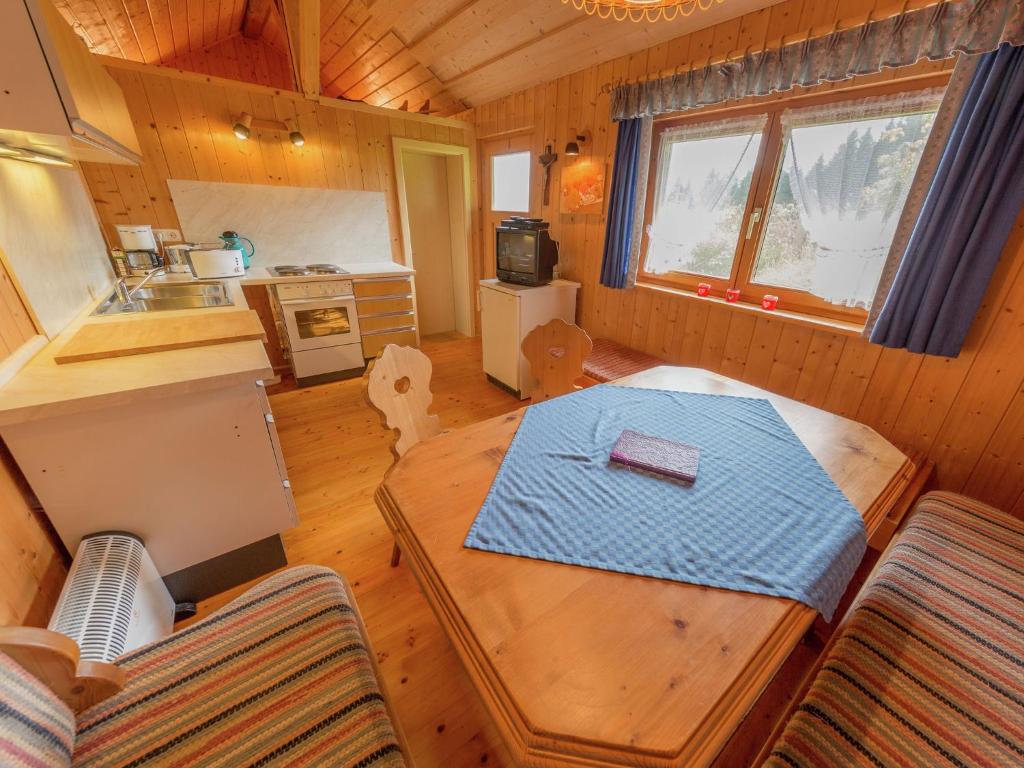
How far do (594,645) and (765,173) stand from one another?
236 centimetres

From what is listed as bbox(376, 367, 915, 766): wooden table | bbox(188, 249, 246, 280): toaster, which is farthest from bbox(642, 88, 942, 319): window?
bbox(188, 249, 246, 280): toaster

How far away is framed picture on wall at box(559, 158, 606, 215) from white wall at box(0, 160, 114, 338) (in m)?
2.79

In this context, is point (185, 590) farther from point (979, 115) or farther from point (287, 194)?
point (979, 115)

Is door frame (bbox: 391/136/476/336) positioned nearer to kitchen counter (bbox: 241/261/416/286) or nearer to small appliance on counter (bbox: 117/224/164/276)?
kitchen counter (bbox: 241/261/416/286)

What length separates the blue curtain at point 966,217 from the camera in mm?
1313

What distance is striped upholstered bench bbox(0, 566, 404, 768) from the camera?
2.09ft

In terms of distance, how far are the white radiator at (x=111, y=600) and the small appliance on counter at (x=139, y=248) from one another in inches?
85.6

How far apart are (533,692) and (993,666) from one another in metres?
1.03

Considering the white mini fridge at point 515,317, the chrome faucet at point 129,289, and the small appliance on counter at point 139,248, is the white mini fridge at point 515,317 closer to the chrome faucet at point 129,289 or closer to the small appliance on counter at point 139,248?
the chrome faucet at point 129,289

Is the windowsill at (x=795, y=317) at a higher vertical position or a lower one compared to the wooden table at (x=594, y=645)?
higher

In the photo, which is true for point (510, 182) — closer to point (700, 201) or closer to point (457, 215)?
point (457, 215)

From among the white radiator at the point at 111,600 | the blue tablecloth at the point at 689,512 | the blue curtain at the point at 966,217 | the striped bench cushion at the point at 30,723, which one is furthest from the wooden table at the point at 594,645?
the blue curtain at the point at 966,217

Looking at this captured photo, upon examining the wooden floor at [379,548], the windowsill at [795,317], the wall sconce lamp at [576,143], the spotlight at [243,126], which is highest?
the spotlight at [243,126]

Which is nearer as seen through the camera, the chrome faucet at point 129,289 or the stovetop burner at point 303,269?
the chrome faucet at point 129,289
